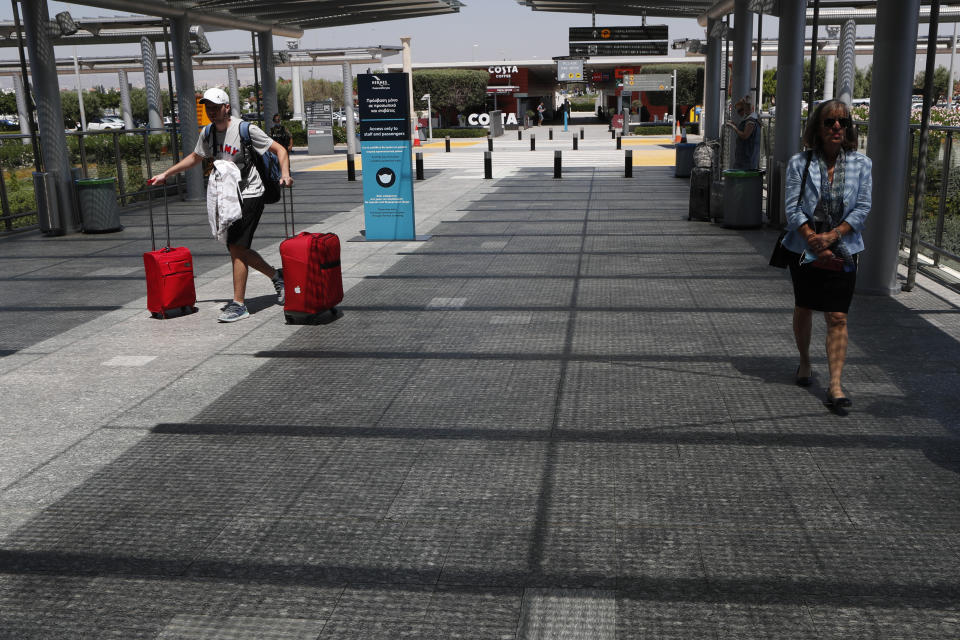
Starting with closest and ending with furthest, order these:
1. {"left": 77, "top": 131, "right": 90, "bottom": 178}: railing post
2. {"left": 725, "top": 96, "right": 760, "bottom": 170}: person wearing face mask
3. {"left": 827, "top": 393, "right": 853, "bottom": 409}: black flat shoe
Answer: {"left": 827, "top": 393, "right": 853, "bottom": 409}: black flat shoe, {"left": 725, "top": 96, "right": 760, "bottom": 170}: person wearing face mask, {"left": 77, "top": 131, "right": 90, "bottom": 178}: railing post

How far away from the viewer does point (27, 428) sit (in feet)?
17.7

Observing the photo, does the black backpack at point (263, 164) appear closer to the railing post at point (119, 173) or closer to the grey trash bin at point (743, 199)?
the grey trash bin at point (743, 199)

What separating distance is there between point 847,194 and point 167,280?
17.9 ft

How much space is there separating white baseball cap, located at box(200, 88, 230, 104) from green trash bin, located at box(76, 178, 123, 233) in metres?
7.01

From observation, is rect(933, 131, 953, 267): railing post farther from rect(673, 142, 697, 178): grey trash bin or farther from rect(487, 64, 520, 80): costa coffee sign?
rect(487, 64, 520, 80): costa coffee sign

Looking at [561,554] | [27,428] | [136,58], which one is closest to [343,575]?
[561,554]

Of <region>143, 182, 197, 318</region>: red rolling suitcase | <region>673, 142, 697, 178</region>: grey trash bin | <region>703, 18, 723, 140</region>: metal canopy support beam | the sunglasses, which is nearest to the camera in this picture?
the sunglasses

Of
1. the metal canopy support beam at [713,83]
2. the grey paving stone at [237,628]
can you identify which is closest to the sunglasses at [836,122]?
the grey paving stone at [237,628]

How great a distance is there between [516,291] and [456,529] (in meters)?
5.22

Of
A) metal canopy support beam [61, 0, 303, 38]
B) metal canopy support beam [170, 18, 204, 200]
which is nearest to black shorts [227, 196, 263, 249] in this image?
metal canopy support beam [61, 0, 303, 38]

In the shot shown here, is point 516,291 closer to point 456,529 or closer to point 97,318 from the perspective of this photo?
point 97,318

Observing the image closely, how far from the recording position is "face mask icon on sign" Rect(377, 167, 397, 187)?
11883 millimetres

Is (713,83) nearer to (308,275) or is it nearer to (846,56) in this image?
(846,56)

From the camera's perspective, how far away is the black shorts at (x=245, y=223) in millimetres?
7672
